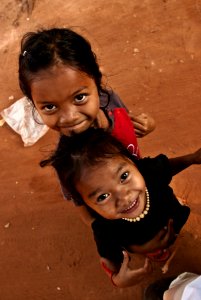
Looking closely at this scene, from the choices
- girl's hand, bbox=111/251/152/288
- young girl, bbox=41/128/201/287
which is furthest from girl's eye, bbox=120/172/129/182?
girl's hand, bbox=111/251/152/288

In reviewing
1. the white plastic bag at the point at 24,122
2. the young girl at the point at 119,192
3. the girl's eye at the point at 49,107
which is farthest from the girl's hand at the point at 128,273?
the white plastic bag at the point at 24,122

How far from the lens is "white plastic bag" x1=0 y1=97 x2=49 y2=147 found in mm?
3068

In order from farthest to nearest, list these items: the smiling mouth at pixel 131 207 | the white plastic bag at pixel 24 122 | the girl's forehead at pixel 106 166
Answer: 1. the white plastic bag at pixel 24 122
2. the smiling mouth at pixel 131 207
3. the girl's forehead at pixel 106 166

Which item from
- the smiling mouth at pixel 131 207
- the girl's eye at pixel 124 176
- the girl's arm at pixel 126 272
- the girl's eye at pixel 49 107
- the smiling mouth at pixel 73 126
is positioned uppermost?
the girl's eye at pixel 49 107

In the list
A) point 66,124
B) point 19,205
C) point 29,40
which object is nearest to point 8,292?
point 19,205

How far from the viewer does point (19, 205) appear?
283 cm

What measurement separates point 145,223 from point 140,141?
1.18 meters

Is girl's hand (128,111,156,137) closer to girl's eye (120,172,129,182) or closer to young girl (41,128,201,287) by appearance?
young girl (41,128,201,287)

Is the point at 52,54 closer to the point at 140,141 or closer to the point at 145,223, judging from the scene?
the point at 145,223

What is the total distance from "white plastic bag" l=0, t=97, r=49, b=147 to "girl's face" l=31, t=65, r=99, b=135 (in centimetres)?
147

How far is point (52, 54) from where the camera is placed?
1.45 m

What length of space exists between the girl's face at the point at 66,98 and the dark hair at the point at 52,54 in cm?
3

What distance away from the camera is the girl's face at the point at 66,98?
1.43 metres

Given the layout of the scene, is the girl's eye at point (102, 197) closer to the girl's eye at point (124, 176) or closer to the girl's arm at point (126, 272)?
the girl's eye at point (124, 176)
